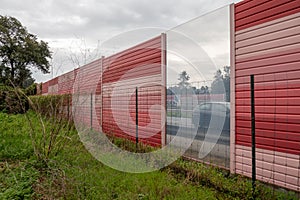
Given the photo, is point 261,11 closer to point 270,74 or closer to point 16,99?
point 270,74

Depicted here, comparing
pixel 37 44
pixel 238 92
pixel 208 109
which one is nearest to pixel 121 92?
pixel 208 109

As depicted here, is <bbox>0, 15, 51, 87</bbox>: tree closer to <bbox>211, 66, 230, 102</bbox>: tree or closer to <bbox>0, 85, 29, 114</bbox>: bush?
<bbox>0, 85, 29, 114</bbox>: bush

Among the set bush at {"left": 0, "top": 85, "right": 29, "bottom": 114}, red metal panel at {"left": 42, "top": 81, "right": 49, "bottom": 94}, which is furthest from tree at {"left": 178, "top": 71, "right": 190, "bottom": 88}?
red metal panel at {"left": 42, "top": 81, "right": 49, "bottom": 94}

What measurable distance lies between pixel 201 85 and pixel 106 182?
7.22 ft

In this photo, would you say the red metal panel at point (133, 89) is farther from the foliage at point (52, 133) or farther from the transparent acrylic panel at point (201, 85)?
the foliage at point (52, 133)

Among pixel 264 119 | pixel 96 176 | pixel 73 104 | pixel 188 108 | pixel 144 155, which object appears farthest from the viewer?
pixel 73 104

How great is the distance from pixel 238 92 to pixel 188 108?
1116 millimetres

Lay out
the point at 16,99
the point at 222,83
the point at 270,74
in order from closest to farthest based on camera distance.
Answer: the point at 270,74 → the point at 222,83 → the point at 16,99

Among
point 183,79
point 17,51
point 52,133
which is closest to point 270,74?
point 183,79

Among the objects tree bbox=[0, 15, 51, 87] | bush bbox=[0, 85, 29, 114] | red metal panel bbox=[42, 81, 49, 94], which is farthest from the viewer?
tree bbox=[0, 15, 51, 87]

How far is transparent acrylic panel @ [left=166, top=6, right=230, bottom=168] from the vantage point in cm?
384

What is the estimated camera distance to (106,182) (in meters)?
3.26

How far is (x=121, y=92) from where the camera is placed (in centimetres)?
705

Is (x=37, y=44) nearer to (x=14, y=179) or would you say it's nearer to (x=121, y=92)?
(x=121, y=92)
